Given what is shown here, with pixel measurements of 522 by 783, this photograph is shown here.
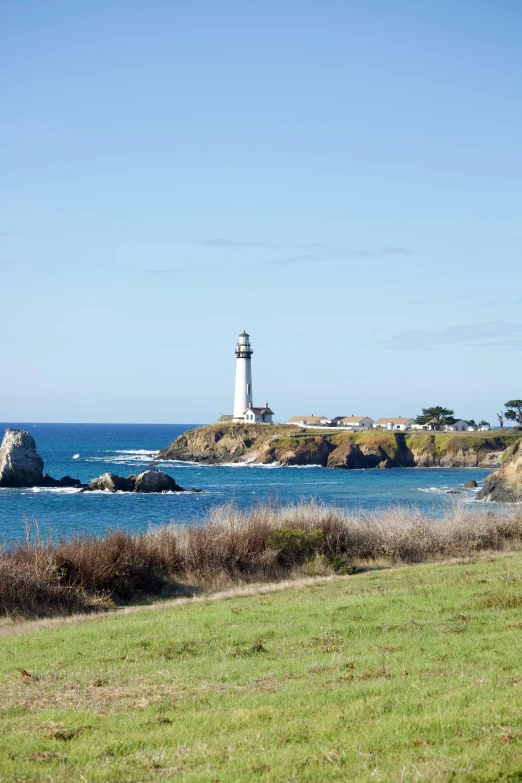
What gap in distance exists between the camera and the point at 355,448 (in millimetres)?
119125

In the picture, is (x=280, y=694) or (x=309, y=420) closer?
(x=280, y=694)

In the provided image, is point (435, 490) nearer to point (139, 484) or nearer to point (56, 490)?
point (139, 484)

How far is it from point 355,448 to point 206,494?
4830cm

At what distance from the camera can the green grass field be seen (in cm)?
820

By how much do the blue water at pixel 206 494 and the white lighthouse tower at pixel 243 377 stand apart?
19260mm

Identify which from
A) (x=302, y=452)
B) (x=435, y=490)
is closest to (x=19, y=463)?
(x=435, y=490)

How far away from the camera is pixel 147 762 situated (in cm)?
845

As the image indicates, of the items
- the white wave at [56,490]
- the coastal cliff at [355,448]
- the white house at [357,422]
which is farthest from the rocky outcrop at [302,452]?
the white wave at [56,490]

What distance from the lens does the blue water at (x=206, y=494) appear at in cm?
5469

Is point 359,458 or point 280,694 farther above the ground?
point 359,458

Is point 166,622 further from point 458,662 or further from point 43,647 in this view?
A: point 458,662

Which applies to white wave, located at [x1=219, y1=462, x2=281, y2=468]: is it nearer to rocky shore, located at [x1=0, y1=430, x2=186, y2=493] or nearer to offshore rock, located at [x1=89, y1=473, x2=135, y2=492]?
rocky shore, located at [x1=0, y1=430, x2=186, y2=493]

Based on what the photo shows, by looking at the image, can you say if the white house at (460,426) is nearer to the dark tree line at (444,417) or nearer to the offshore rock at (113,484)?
the dark tree line at (444,417)

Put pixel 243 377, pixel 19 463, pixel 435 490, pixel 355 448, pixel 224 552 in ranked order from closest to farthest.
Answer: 1. pixel 224 552
2. pixel 435 490
3. pixel 19 463
4. pixel 355 448
5. pixel 243 377
